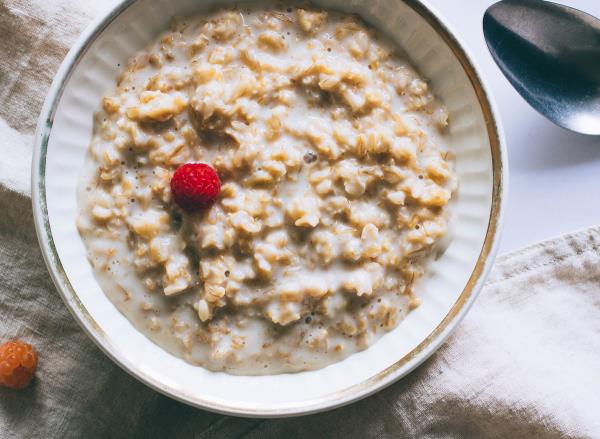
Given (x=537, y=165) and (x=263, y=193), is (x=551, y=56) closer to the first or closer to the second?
(x=537, y=165)

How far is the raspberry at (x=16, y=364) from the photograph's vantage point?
189 centimetres

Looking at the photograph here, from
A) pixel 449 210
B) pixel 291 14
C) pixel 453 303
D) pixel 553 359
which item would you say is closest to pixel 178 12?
pixel 291 14

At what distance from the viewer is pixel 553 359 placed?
1964mm

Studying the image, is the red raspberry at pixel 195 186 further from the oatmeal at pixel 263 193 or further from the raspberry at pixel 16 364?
the raspberry at pixel 16 364

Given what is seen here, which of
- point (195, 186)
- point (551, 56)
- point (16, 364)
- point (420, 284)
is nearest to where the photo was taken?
point (195, 186)

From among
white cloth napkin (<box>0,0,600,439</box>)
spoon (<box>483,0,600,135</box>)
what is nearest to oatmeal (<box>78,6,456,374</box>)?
white cloth napkin (<box>0,0,600,439</box>)

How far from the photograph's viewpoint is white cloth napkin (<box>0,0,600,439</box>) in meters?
1.92

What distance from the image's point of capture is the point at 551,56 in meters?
2.02

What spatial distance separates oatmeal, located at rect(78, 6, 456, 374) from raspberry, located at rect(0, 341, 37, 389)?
0.41 metres

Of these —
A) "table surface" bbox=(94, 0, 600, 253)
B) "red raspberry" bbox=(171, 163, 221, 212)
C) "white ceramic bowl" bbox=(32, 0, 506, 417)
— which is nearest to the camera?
"red raspberry" bbox=(171, 163, 221, 212)

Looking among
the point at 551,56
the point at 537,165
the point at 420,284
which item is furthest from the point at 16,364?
the point at 551,56

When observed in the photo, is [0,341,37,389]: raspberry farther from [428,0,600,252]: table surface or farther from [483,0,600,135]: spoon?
[483,0,600,135]: spoon

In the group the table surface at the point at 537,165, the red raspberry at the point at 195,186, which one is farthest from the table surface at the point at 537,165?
the red raspberry at the point at 195,186

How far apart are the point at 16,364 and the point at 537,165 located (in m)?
1.61
